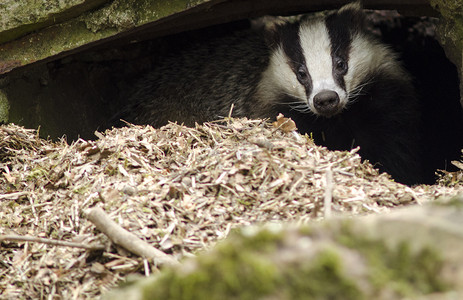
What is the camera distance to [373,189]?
9.64 feet


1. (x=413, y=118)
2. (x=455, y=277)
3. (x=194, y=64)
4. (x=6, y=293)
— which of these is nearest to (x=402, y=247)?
(x=455, y=277)

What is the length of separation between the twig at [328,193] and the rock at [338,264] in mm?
982

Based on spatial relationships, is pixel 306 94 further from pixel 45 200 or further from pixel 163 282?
pixel 163 282

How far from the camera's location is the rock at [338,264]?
1.36 metres

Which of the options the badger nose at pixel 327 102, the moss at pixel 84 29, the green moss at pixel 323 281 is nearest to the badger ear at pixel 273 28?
the badger nose at pixel 327 102

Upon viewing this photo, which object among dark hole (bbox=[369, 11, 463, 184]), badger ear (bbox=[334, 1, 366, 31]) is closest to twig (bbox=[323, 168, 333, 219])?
badger ear (bbox=[334, 1, 366, 31])

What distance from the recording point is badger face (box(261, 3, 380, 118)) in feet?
14.9

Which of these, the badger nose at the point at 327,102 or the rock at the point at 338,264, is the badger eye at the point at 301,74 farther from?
the rock at the point at 338,264

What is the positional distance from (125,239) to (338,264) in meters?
1.30

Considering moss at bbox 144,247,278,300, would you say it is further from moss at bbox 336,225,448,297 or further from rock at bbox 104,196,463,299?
moss at bbox 336,225,448,297

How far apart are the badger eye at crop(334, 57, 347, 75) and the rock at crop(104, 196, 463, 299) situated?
11.0 feet

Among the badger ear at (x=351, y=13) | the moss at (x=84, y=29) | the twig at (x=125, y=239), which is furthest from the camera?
the badger ear at (x=351, y=13)

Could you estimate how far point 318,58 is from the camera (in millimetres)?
4727

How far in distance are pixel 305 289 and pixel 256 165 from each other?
1689 mm
